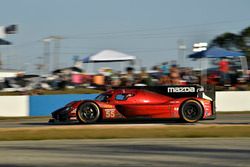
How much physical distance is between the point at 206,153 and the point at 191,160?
89 centimetres

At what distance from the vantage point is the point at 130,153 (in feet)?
31.7

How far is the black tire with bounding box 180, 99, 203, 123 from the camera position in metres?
17.1

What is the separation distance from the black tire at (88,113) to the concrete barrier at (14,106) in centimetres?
815

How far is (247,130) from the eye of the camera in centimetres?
1428

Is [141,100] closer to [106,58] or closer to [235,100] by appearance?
[235,100]

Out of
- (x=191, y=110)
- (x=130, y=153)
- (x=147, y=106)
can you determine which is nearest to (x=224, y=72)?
(x=191, y=110)

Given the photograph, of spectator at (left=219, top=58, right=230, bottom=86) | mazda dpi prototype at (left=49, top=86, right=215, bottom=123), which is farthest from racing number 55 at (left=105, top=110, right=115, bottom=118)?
spectator at (left=219, top=58, right=230, bottom=86)

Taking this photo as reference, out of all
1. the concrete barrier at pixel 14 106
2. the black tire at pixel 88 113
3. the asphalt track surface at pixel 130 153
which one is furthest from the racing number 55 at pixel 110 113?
the concrete barrier at pixel 14 106

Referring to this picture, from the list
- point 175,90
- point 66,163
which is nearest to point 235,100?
point 175,90

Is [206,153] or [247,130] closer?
[206,153]

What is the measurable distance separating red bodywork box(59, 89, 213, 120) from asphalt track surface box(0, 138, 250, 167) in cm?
489

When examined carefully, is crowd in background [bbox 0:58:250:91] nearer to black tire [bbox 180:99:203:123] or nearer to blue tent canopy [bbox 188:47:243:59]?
blue tent canopy [bbox 188:47:243:59]

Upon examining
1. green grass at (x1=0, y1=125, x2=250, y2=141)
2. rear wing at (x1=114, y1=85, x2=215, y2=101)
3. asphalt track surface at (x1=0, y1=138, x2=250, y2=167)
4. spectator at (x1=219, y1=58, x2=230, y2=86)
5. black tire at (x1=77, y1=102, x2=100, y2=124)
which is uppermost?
spectator at (x1=219, y1=58, x2=230, y2=86)

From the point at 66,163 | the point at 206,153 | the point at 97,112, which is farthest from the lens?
the point at 97,112
